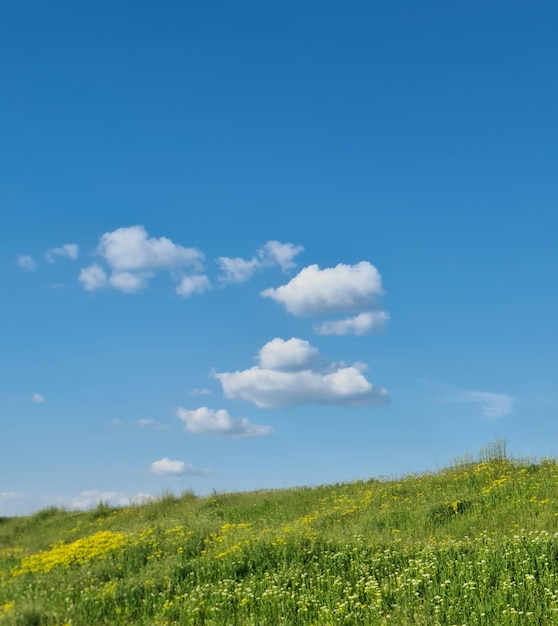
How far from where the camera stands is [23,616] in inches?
485

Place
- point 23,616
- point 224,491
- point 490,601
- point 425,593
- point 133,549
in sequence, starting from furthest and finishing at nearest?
point 224,491 → point 133,549 → point 23,616 → point 425,593 → point 490,601

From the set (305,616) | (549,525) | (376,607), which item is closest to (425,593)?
(376,607)

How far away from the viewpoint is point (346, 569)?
12695mm

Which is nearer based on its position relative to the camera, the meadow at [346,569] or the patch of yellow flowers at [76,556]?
the meadow at [346,569]

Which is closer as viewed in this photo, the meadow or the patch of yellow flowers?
the meadow

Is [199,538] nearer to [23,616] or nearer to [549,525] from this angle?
[23,616]

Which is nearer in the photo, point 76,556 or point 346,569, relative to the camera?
point 346,569

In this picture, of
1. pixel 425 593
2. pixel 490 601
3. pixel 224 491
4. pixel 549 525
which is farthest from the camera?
pixel 224 491

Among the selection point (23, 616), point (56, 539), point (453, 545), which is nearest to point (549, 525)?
point (453, 545)

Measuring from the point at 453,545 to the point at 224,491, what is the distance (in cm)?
2083

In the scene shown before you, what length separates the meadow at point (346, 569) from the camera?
10070 millimetres

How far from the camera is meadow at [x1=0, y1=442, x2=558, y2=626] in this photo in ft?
33.0

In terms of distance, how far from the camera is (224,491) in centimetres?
3231

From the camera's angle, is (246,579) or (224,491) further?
(224,491)
